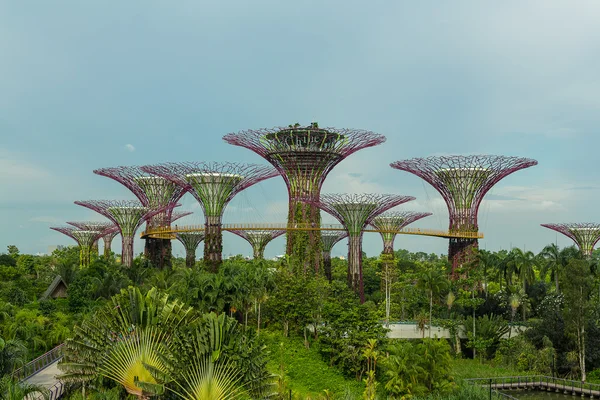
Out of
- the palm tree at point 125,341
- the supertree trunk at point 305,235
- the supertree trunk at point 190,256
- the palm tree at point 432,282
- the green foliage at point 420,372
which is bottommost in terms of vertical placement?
the green foliage at point 420,372

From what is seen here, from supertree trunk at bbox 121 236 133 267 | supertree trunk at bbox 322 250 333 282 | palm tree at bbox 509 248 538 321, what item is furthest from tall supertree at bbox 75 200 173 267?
palm tree at bbox 509 248 538 321

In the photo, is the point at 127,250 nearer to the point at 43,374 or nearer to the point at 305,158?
the point at 305,158

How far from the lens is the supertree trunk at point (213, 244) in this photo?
1945 inches

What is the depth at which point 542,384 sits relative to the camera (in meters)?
29.4

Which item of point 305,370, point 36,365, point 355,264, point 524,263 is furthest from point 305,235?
point 36,365

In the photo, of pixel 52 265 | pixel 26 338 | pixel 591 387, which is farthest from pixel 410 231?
pixel 52 265

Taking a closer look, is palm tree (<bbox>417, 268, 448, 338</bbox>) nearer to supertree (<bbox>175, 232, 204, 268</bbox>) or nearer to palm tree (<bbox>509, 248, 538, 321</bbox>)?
palm tree (<bbox>509, 248, 538, 321</bbox>)

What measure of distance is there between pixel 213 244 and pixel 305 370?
74.9 feet

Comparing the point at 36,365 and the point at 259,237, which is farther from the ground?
the point at 259,237

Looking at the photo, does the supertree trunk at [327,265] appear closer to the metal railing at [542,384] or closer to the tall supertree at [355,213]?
the tall supertree at [355,213]

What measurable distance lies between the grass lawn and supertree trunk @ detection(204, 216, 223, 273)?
1801 centimetres

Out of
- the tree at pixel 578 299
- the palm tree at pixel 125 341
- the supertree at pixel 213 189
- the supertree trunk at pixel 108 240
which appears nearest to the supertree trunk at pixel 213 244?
the supertree at pixel 213 189

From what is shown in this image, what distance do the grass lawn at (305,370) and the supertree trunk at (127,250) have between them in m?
29.7

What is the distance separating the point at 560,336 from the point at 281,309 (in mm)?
15468
